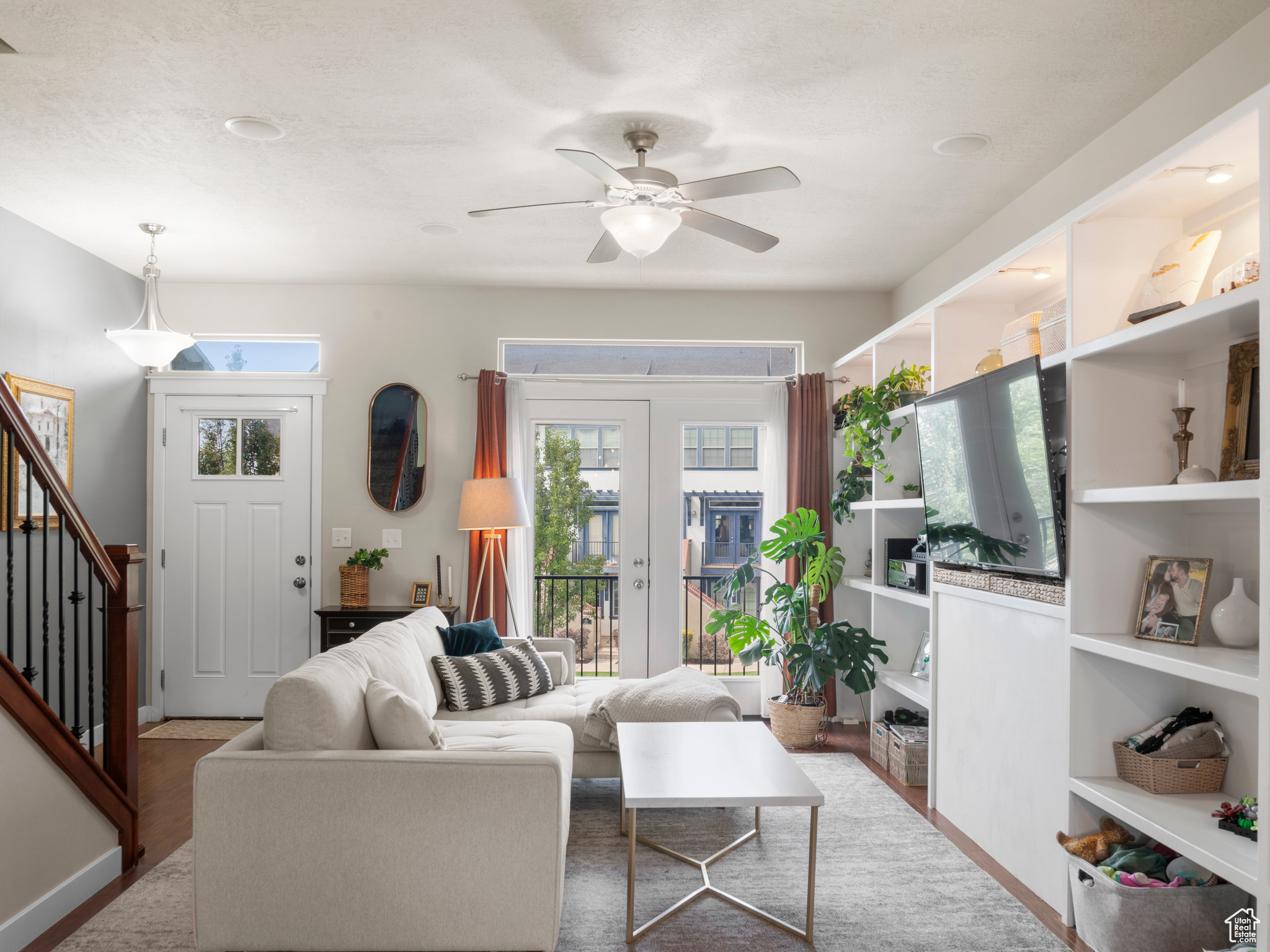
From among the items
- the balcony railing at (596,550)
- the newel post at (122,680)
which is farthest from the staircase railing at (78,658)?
the balcony railing at (596,550)

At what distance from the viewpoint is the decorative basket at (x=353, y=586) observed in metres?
5.21

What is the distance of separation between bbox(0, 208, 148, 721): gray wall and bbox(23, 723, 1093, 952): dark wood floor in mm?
1100

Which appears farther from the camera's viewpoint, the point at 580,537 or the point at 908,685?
the point at 580,537

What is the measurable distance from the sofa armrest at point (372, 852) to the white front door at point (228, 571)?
315cm

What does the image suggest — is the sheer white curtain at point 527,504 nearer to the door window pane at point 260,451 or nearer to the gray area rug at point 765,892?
the door window pane at point 260,451

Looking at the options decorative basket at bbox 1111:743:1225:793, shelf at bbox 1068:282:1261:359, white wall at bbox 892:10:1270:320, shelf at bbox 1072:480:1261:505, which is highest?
white wall at bbox 892:10:1270:320

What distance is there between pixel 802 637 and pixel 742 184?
287 centimetres

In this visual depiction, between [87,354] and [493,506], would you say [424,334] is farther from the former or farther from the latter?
[87,354]

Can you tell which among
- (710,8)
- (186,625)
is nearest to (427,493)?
(186,625)

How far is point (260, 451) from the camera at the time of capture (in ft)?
17.9

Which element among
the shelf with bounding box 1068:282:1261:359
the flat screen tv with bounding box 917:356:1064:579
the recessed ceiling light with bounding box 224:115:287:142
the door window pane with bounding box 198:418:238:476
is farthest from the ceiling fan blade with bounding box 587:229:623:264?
the door window pane with bounding box 198:418:238:476

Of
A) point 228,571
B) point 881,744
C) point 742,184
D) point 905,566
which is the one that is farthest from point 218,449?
point 881,744

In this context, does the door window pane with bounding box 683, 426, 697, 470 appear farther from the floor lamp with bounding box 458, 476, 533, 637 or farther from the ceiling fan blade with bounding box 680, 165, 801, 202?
the ceiling fan blade with bounding box 680, 165, 801, 202

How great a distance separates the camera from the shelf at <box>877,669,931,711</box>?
400cm
